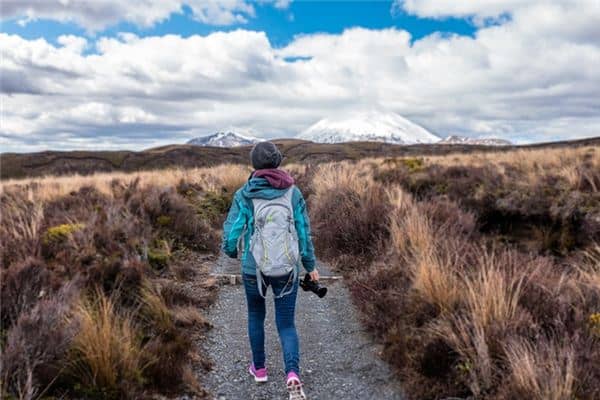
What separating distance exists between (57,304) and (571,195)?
9.74 metres

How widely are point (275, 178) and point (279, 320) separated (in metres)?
1.19

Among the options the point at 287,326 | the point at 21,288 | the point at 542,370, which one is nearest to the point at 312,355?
the point at 287,326

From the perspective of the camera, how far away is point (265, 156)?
386 centimetres

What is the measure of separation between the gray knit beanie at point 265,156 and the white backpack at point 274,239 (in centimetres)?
30

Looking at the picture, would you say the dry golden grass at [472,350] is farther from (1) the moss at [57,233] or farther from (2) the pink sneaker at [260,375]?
(1) the moss at [57,233]

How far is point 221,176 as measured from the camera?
1614 centimetres

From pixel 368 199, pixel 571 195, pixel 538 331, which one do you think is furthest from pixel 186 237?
pixel 571 195

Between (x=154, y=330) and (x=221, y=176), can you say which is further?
(x=221, y=176)

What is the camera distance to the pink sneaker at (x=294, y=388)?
12.0ft

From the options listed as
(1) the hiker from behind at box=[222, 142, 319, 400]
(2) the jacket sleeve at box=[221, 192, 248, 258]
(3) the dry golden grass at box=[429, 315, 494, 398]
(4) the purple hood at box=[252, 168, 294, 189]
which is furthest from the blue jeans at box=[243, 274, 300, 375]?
(3) the dry golden grass at box=[429, 315, 494, 398]

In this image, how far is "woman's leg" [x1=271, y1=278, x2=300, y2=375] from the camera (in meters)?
3.81

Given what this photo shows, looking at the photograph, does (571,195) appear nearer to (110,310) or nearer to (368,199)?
(368,199)

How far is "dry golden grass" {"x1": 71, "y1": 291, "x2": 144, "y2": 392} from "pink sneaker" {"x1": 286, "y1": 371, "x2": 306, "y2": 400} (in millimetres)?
1130

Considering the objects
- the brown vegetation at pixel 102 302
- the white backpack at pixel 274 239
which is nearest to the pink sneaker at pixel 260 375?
the brown vegetation at pixel 102 302
